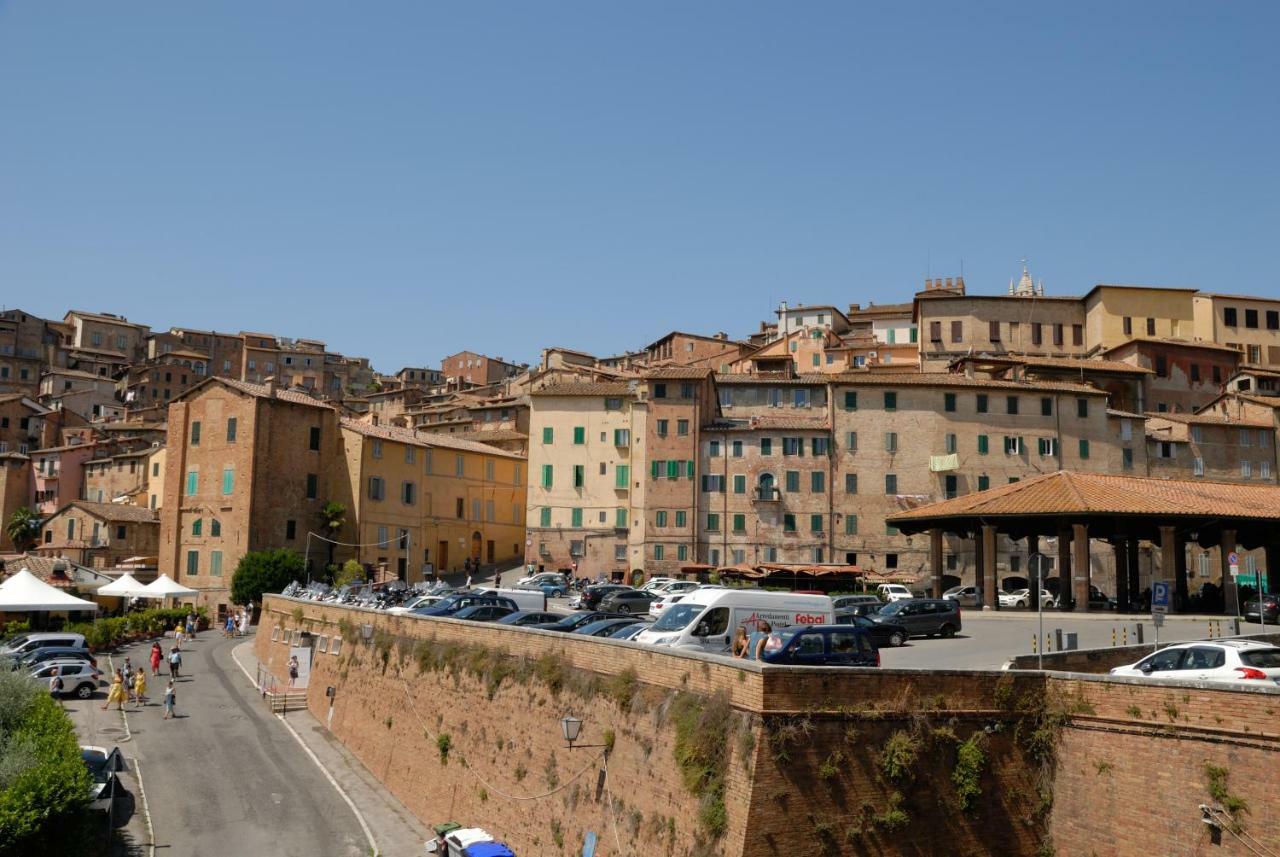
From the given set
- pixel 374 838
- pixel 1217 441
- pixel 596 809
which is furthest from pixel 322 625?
pixel 1217 441

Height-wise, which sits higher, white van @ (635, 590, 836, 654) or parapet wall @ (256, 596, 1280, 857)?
white van @ (635, 590, 836, 654)

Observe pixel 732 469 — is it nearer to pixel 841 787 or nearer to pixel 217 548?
pixel 217 548

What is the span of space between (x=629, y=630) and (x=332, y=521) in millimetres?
46441

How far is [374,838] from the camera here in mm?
→ 29703

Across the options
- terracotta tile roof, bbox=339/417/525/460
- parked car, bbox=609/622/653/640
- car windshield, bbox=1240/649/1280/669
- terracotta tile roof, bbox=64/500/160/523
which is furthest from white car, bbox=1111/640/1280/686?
terracotta tile roof, bbox=64/500/160/523

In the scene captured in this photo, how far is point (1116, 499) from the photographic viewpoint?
42188mm

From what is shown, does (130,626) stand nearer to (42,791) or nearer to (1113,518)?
(42,791)

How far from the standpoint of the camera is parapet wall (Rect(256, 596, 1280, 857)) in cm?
1688

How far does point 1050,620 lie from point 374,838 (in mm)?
23954

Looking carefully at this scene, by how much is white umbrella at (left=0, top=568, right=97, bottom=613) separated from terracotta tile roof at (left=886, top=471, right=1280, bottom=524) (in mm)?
35596

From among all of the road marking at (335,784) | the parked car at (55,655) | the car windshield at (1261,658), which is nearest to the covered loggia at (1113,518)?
the car windshield at (1261,658)

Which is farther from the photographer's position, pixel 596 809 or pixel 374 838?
pixel 374 838

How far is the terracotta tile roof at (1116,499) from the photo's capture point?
41500 mm

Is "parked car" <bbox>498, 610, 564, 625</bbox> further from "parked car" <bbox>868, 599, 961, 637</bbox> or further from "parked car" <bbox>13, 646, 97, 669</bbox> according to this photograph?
"parked car" <bbox>13, 646, 97, 669</bbox>
